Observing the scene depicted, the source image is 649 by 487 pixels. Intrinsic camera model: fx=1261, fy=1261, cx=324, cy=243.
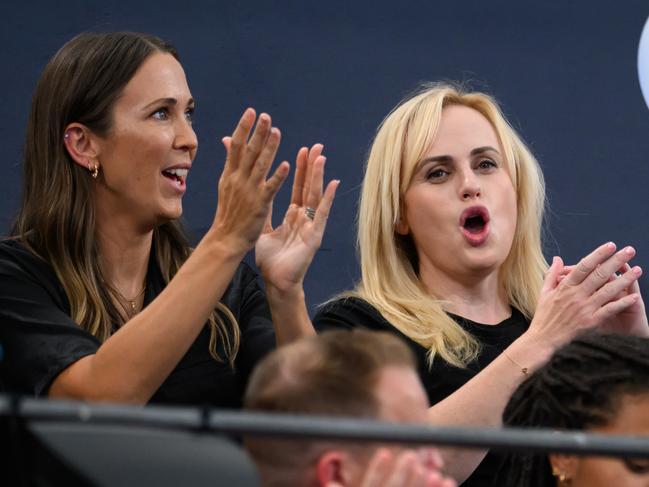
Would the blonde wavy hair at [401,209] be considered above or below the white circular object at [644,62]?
below

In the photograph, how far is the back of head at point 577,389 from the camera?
135cm

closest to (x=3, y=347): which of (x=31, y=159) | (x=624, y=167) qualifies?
(x=31, y=159)

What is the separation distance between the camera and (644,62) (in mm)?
2260

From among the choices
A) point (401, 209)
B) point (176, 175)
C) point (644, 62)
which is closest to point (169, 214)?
point (176, 175)

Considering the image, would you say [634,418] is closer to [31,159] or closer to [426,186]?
[426,186]

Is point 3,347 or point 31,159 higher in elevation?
point 31,159

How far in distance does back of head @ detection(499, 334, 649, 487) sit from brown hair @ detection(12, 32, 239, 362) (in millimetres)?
496

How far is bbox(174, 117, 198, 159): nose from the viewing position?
6.02 ft

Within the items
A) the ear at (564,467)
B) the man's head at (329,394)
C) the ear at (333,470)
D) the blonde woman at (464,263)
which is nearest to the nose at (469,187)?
the blonde woman at (464,263)

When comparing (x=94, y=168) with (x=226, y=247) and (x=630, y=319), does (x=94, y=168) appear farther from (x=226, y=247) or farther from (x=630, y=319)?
(x=630, y=319)

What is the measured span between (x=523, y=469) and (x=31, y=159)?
2.84 feet

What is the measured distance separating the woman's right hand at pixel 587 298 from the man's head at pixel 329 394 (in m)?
0.71

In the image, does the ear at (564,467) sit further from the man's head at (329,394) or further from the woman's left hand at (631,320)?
the woman's left hand at (631,320)

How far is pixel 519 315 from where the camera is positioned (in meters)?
1.99
